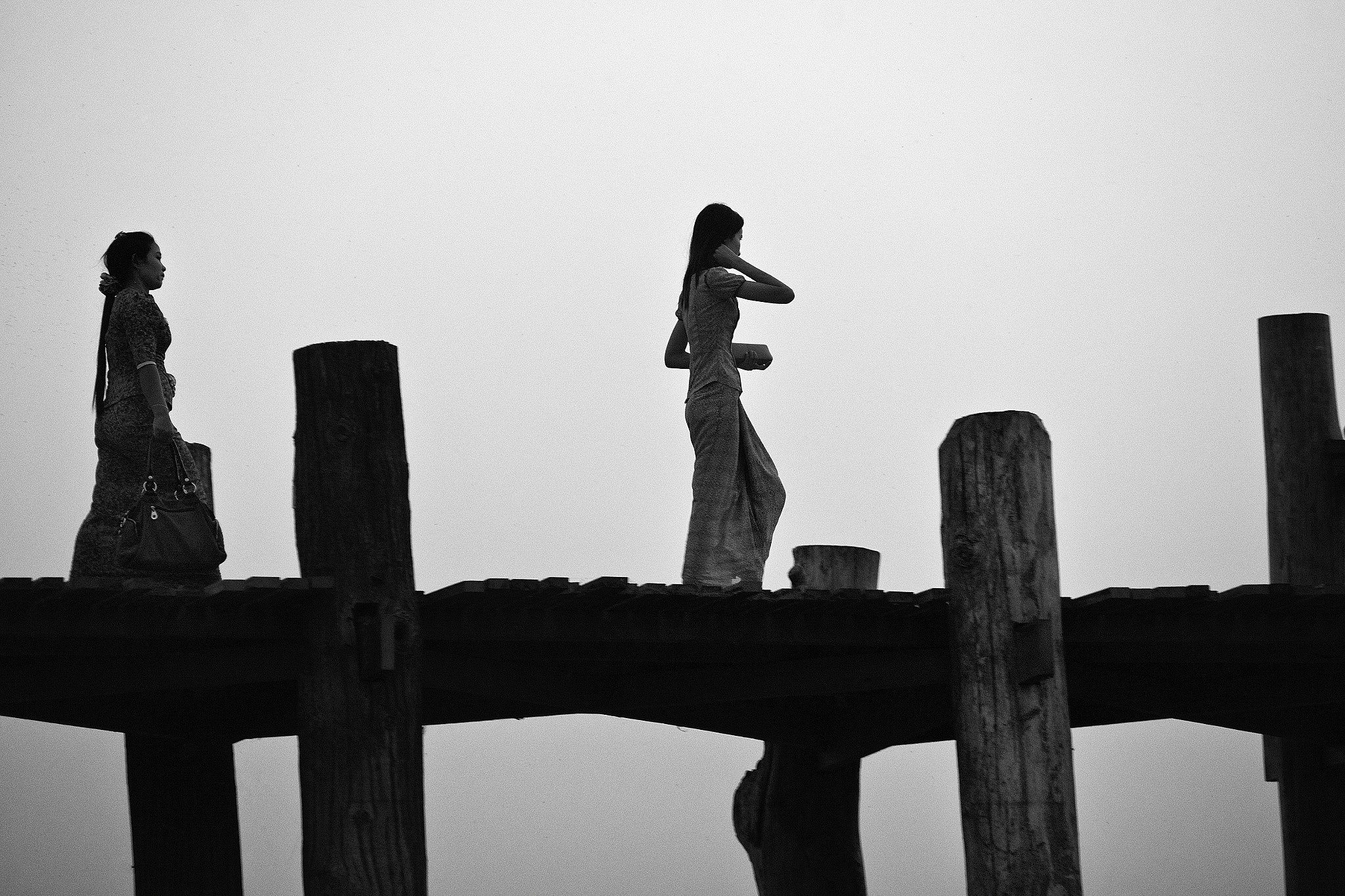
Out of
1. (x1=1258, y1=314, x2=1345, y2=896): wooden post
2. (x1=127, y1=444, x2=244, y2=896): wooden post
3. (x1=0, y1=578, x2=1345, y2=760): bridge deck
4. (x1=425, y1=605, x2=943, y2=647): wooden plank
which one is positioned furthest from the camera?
(x1=1258, y1=314, x2=1345, y2=896): wooden post

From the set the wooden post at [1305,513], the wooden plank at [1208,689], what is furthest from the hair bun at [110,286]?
the wooden post at [1305,513]

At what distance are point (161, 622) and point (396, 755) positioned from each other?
2.64 ft

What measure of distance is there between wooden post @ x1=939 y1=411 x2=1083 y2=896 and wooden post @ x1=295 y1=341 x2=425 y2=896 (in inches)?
74.0

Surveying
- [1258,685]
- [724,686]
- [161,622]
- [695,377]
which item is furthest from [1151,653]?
[161,622]

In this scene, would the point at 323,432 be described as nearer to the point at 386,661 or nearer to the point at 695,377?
the point at 386,661

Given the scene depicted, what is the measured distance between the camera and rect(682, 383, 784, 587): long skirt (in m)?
7.84

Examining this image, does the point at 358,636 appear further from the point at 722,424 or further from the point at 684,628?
the point at 722,424

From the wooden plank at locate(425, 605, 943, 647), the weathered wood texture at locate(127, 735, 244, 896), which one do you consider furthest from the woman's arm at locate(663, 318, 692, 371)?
the weathered wood texture at locate(127, 735, 244, 896)

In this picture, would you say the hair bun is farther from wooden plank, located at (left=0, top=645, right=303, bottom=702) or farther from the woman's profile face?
wooden plank, located at (left=0, top=645, right=303, bottom=702)

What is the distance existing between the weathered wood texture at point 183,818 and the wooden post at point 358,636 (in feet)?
6.93

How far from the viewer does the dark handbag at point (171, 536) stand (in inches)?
258

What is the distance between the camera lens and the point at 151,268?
7039 mm

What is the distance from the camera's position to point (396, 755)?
5797 mm

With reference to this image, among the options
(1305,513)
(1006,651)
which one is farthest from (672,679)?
(1305,513)
